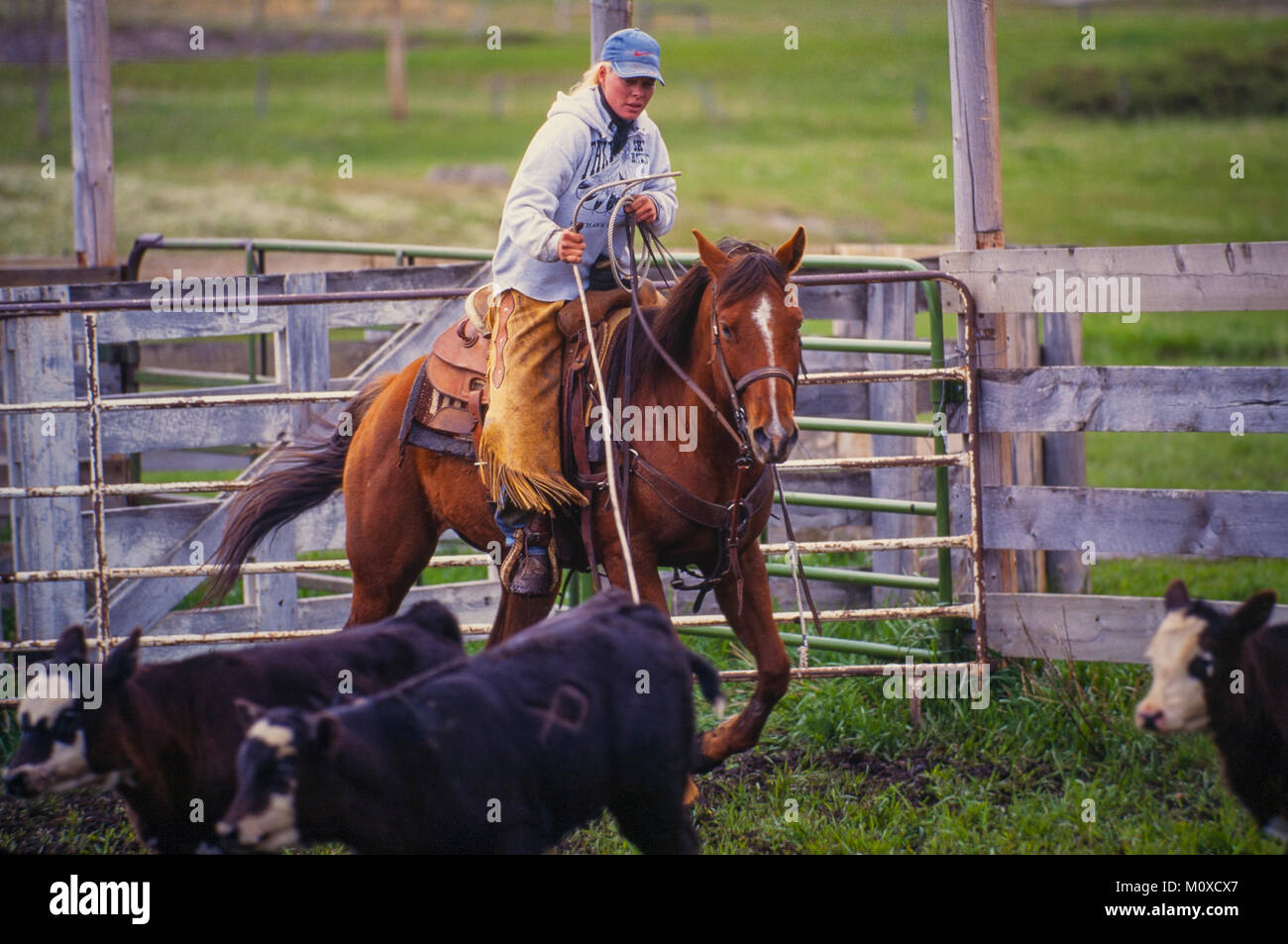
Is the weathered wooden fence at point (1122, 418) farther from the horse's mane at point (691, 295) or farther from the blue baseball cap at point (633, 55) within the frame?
the blue baseball cap at point (633, 55)

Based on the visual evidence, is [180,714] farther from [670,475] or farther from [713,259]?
[713,259]

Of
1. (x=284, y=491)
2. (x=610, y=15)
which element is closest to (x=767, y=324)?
(x=284, y=491)

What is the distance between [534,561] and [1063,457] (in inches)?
162

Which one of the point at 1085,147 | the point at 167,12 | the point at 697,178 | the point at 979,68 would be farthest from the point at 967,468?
the point at 167,12

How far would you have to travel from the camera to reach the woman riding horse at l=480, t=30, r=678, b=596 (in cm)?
532

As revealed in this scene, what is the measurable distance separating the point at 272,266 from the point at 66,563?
15459 millimetres

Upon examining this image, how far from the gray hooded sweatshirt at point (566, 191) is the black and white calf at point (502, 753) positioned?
1.67 m

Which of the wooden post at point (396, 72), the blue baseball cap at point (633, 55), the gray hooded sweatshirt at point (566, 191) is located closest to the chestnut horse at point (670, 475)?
the gray hooded sweatshirt at point (566, 191)

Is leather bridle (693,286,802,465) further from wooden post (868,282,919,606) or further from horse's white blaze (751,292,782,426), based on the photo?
wooden post (868,282,919,606)

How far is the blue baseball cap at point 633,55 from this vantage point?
525 cm

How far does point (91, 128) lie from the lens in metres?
9.36

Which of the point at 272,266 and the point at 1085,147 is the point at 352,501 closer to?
the point at 272,266

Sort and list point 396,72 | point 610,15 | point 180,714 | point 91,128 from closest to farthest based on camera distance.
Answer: point 180,714 → point 610,15 → point 91,128 → point 396,72

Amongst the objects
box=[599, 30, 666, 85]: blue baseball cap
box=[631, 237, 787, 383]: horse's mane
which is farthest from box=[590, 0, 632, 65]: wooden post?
box=[631, 237, 787, 383]: horse's mane
